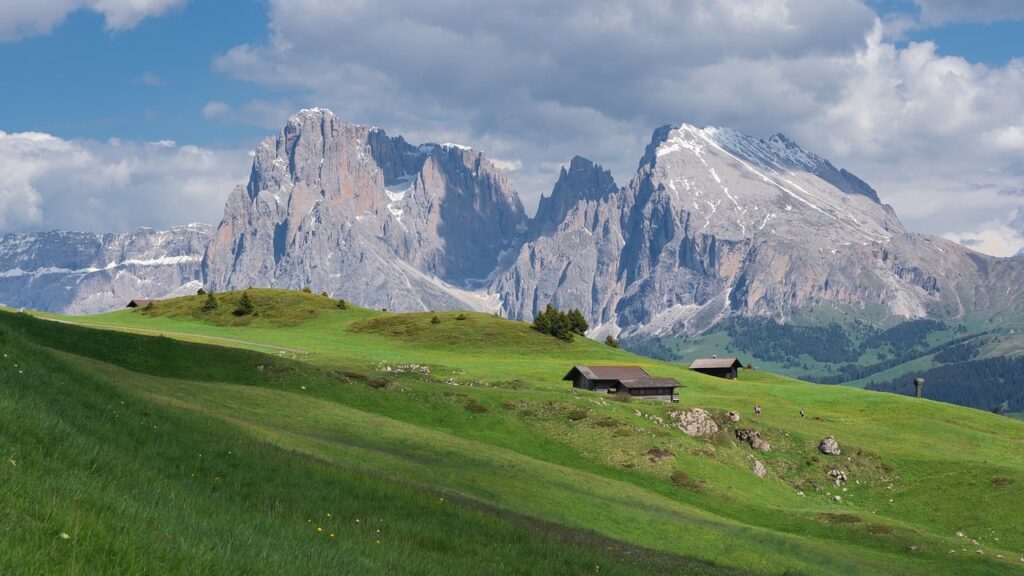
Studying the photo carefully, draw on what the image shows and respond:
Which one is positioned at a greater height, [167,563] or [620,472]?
[167,563]

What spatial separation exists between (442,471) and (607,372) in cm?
6387

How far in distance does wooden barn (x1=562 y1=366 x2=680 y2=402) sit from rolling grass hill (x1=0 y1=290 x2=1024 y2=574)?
2.74 meters

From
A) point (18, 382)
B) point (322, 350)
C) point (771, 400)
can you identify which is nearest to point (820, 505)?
point (771, 400)

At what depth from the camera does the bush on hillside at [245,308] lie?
155 metres

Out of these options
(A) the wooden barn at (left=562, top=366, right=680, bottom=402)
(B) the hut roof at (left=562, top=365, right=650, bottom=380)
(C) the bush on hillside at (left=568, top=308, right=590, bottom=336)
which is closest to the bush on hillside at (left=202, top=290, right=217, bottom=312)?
(C) the bush on hillside at (left=568, top=308, right=590, bottom=336)

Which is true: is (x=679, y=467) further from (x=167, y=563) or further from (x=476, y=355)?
(x=476, y=355)

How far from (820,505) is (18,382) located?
2432 inches

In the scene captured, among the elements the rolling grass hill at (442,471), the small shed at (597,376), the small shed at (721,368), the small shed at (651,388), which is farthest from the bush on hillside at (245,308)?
the small shed at (721,368)

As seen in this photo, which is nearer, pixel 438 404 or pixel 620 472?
pixel 620 472

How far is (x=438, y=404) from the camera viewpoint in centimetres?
7038

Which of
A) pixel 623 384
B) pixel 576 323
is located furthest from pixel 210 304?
pixel 623 384

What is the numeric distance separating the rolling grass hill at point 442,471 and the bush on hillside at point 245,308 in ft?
82.8

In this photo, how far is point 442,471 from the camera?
148ft

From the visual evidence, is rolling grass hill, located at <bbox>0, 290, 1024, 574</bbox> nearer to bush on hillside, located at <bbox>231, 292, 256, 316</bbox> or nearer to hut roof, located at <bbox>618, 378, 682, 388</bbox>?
hut roof, located at <bbox>618, 378, 682, 388</bbox>
